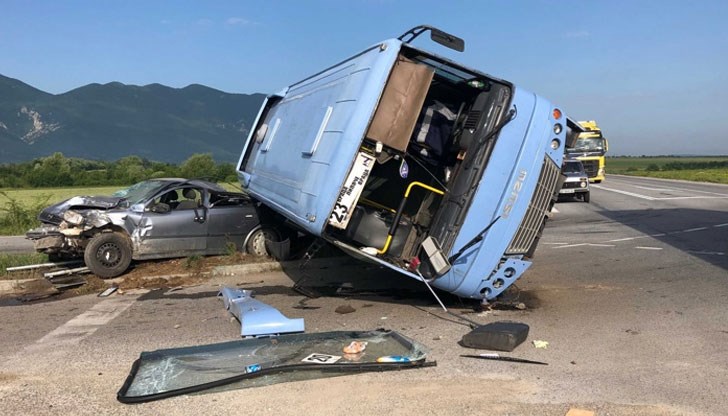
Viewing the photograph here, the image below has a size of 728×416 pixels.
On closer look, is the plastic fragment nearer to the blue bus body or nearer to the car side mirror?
the blue bus body

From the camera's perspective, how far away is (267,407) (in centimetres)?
409

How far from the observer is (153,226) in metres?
9.84

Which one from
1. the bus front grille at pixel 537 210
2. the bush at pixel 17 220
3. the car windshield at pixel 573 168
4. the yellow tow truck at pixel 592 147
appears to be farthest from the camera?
the yellow tow truck at pixel 592 147

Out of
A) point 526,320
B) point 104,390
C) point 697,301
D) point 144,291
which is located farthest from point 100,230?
point 697,301

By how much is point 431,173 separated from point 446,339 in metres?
2.04

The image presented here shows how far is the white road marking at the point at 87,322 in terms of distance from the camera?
19.9 ft

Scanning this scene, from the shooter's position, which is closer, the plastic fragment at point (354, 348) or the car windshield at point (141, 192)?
the plastic fragment at point (354, 348)

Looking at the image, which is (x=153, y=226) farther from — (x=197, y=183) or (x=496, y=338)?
(x=496, y=338)

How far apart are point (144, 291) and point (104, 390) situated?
14.8 feet

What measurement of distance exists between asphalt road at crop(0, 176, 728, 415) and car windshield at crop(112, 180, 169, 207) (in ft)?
7.06

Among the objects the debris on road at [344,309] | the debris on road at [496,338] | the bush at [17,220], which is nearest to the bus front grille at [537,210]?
the debris on road at [496,338]

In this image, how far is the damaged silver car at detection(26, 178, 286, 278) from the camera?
30.7ft

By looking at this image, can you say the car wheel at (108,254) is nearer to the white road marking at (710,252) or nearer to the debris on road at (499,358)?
the debris on road at (499,358)

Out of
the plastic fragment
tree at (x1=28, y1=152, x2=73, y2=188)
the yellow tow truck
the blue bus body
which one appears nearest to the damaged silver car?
the blue bus body
